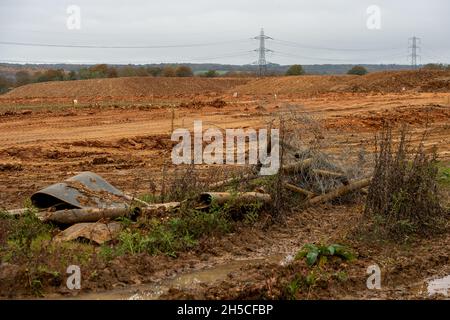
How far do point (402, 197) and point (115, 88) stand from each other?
112 feet

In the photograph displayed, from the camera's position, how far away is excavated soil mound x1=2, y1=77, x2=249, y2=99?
40.5 meters

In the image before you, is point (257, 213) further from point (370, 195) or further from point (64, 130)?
point (64, 130)

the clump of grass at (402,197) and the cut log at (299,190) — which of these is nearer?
the clump of grass at (402,197)

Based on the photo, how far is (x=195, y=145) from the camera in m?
16.4

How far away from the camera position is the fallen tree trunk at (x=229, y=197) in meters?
8.74

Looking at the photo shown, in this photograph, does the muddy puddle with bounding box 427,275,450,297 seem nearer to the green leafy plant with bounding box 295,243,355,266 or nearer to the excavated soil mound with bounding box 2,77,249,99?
the green leafy plant with bounding box 295,243,355,266

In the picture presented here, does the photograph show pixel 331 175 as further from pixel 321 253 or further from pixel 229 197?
pixel 321 253

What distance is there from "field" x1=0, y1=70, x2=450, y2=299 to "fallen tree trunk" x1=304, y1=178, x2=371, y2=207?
0.13 meters

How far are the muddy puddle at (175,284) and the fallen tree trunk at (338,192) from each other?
2.21 m

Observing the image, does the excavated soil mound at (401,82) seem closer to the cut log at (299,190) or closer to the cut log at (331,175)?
the cut log at (331,175)

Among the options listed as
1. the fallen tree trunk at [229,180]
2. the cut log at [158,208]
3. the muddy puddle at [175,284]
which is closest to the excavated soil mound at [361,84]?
the fallen tree trunk at [229,180]

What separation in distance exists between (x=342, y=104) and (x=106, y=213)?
19224 mm

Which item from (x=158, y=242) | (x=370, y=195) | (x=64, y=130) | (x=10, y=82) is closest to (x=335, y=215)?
(x=370, y=195)

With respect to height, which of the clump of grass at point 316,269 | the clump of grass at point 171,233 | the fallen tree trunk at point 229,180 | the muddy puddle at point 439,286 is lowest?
the muddy puddle at point 439,286
